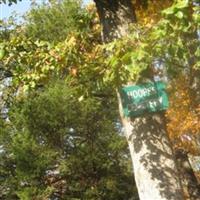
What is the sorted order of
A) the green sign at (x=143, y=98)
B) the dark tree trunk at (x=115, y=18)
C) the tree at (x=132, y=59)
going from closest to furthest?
1. the tree at (x=132, y=59)
2. the green sign at (x=143, y=98)
3. the dark tree trunk at (x=115, y=18)

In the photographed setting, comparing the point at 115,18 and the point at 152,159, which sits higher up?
the point at 115,18

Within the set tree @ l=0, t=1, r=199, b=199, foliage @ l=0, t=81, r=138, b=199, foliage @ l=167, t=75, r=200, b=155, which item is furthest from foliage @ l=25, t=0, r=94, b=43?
tree @ l=0, t=1, r=199, b=199

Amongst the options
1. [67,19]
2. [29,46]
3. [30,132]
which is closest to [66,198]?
[30,132]

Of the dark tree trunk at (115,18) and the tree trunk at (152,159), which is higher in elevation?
the dark tree trunk at (115,18)

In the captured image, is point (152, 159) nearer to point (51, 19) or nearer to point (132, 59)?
point (132, 59)

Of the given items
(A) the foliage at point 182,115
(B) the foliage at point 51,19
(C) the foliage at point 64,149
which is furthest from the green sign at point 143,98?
(B) the foliage at point 51,19

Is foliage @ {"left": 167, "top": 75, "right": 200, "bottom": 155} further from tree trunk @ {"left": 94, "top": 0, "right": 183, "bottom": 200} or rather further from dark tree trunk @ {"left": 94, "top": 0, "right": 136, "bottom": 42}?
tree trunk @ {"left": 94, "top": 0, "right": 183, "bottom": 200}

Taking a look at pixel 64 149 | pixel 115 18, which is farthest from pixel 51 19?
pixel 115 18

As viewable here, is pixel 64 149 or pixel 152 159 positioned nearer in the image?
pixel 152 159

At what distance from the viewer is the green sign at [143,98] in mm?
5695

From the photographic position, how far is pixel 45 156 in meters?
23.5

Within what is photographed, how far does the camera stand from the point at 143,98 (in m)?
5.71

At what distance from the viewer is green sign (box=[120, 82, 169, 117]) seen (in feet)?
18.7

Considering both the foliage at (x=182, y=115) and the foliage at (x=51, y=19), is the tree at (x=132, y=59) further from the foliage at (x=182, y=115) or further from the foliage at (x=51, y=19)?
the foliage at (x=51, y=19)
